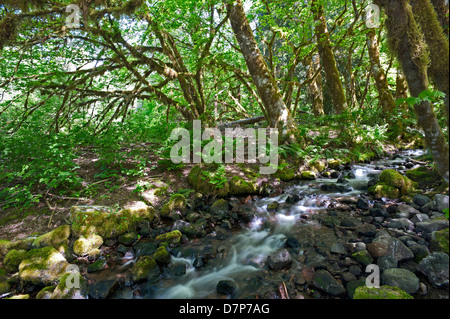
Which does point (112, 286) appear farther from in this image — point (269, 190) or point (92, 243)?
point (269, 190)

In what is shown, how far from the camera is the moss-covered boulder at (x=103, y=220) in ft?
A: 13.9

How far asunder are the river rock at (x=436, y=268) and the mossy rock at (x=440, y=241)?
127 mm

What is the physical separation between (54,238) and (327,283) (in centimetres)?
456

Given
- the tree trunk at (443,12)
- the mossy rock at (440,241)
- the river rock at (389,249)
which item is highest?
the tree trunk at (443,12)

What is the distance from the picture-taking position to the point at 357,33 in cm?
834

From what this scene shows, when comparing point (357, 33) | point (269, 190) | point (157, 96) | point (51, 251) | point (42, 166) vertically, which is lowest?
point (51, 251)

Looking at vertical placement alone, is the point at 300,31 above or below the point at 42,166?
above

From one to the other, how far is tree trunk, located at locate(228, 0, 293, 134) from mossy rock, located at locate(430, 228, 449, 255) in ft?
16.7

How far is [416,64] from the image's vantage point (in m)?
2.39

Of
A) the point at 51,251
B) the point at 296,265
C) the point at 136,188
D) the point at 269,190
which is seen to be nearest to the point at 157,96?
the point at 136,188

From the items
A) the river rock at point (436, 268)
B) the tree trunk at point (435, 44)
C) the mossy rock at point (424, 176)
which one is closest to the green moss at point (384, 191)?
the mossy rock at point (424, 176)

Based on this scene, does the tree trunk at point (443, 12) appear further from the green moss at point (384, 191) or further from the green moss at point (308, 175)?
the green moss at point (308, 175)

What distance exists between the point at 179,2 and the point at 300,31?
14.7 ft

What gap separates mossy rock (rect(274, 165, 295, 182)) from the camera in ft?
22.6
